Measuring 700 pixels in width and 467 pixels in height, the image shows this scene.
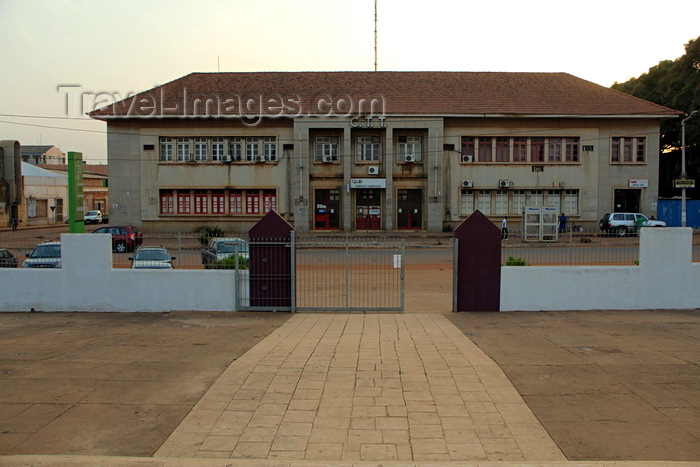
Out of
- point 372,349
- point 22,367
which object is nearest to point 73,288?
point 22,367

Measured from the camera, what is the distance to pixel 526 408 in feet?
22.4

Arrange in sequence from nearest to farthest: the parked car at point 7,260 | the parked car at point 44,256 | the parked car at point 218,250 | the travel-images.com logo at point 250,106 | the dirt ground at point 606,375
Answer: the dirt ground at point 606,375 → the parked car at point 7,260 → the parked car at point 44,256 → the parked car at point 218,250 → the travel-images.com logo at point 250,106

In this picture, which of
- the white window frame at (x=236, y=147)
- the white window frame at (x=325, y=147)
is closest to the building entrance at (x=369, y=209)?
the white window frame at (x=325, y=147)

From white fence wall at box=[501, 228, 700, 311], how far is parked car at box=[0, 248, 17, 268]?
1312 centimetres

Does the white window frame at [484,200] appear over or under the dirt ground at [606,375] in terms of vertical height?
over

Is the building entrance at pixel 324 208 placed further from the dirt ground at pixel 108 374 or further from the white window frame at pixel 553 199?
the dirt ground at pixel 108 374

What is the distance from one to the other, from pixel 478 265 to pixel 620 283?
3.43 metres

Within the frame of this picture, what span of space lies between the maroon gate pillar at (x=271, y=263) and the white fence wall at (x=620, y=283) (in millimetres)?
5004

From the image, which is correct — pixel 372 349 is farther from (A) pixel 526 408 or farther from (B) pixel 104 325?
(B) pixel 104 325

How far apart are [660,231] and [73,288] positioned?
44.5 ft

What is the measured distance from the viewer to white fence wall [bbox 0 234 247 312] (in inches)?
533

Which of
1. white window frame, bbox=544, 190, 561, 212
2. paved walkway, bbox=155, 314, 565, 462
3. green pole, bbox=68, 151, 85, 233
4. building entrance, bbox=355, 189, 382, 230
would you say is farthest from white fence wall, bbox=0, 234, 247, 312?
white window frame, bbox=544, 190, 561, 212

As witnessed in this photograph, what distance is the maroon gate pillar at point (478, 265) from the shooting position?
523 inches

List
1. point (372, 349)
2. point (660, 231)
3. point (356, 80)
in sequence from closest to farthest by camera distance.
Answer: point (372, 349) → point (660, 231) → point (356, 80)
